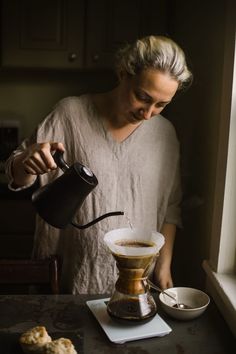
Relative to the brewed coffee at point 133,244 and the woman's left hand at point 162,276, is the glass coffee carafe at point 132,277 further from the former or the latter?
the woman's left hand at point 162,276

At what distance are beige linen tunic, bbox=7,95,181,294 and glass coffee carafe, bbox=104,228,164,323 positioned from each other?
1.14ft

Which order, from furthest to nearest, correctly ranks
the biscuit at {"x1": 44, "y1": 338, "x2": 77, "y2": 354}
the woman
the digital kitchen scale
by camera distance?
the woman < the digital kitchen scale < the biscuit at {"x1": 44, "y1": 338, "x2": 77, "y2": 354}

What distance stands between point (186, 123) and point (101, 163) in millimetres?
656

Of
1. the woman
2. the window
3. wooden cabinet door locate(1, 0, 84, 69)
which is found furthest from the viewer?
wooden cabinet door locate(1, 0, 84, 69)

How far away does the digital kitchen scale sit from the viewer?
108cm

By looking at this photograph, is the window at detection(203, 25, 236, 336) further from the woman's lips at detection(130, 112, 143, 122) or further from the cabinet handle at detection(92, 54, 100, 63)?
the cabinet handle at detection(92, 54, 100, 63)

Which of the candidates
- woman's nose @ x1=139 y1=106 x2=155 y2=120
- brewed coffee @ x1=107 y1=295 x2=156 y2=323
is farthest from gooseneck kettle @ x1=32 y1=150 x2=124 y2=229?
woman's nose @ x1=139 y1=106 x2=155 y2=120

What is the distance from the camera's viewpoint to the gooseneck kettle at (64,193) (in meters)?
1.12

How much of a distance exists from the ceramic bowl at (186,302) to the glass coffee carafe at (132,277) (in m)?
0.05

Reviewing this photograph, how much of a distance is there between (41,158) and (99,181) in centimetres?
39

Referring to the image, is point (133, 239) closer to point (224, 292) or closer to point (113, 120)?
point (224, 292)

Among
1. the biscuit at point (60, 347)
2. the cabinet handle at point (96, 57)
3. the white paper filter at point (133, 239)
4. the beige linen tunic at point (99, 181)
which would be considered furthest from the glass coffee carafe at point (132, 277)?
the cabinet handle at point (96, 57)

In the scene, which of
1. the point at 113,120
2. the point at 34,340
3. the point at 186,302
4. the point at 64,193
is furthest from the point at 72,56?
the point at 34,340

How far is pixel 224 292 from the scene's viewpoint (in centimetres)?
125
